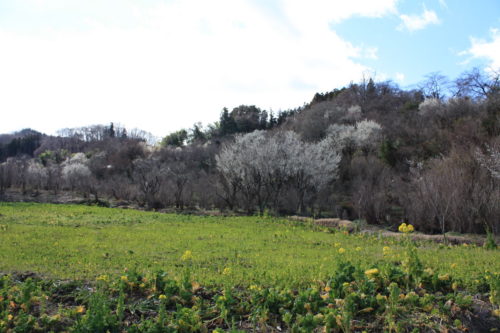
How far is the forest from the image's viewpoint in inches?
594

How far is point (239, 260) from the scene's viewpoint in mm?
7848

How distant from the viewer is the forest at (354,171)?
49.5ft

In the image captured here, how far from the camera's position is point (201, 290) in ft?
18.7

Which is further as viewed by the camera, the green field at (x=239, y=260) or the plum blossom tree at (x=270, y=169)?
the plum blossom tree at (x=270, y=169)

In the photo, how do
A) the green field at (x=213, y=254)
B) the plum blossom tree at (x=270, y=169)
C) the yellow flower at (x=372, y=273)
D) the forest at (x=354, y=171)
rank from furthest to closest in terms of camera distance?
the plum blossom tree at (x=270, y=169)
the forest at (x=354, y=171)
the green field at (x=213, y=254)
the yellow flower at (x=372, y=273)

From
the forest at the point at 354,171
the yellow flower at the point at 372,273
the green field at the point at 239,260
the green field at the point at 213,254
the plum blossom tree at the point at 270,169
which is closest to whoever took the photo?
the yellow flower at the point at 372,273

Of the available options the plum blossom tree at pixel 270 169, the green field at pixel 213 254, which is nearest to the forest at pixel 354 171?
the plum blossom tree at pixel 270 169

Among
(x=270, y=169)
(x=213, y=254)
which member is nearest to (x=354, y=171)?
(x=270, y=169)

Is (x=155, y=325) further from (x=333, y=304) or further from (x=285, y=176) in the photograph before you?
(x=285, y=176)

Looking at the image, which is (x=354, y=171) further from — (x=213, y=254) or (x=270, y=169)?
(x=213, y=254)

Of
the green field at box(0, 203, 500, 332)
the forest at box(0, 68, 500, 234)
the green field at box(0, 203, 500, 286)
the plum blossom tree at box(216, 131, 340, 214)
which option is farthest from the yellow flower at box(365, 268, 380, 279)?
the plum blossom tree at box(216, 131, 340, 214)

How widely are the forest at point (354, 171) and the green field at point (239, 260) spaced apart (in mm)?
4961

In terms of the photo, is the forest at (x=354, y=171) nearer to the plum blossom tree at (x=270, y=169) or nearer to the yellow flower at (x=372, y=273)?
the plum blossom tree at (x=270, y=169)

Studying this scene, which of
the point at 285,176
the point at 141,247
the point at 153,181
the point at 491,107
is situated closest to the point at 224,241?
the point at 141,247
